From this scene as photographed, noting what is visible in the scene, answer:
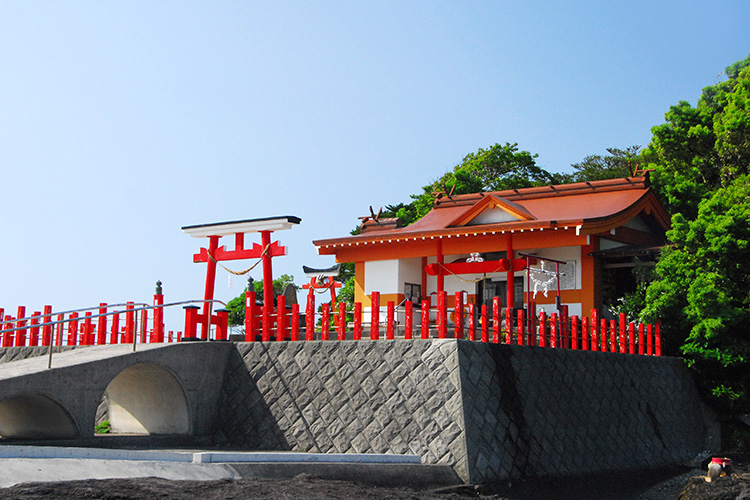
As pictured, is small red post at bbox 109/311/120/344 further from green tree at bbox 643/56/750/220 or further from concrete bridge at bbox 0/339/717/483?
green tree at bbox 643/56/750/220

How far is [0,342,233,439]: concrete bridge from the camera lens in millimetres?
11773

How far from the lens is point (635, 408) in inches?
649

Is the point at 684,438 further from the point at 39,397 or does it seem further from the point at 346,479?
the point at 39,397

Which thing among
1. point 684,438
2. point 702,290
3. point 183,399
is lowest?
point 684,438

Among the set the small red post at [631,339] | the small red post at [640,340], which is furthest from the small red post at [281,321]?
the small red post at [640,340]

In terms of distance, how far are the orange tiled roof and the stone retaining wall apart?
3766mm

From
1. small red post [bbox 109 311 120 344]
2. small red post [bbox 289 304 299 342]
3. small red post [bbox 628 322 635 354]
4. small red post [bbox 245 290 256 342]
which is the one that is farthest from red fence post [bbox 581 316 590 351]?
small red post [bbox 109 311 120 344]

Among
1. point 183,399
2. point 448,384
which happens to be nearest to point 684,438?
point 448,384

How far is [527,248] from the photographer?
19078mm

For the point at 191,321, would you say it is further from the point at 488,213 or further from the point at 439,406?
the point at 488,213

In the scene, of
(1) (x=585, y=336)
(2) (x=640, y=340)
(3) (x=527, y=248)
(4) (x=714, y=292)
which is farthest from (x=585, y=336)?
(3) (x=527, y=248)

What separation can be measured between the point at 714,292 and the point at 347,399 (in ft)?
28.5

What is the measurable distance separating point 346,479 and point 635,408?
321 inches

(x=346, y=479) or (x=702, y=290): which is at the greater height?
(x=702, y=290)
